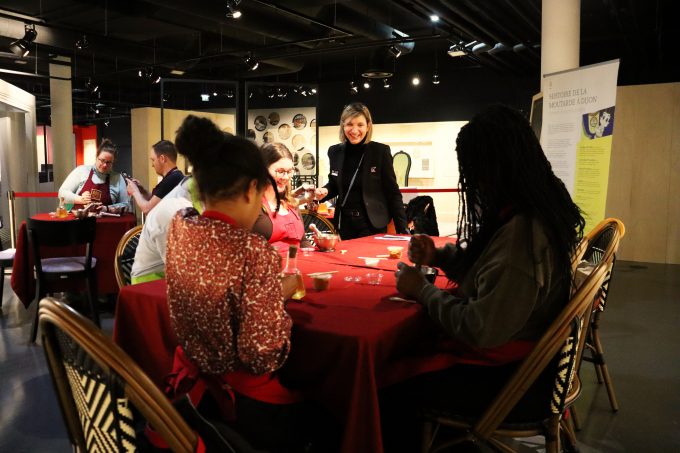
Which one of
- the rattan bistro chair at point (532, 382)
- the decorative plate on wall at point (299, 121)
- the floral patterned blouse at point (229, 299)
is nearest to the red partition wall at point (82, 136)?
the decorative plate on wall at point (299, 121)

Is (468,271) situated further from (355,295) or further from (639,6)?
(639,6)

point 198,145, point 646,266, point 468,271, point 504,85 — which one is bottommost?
point 646,266

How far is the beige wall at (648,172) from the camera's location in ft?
26.9

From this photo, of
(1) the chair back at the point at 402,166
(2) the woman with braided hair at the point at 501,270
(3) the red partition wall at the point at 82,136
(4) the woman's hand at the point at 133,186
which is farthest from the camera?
(3) the red partition wall at the point at 82,136

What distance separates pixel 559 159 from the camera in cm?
480

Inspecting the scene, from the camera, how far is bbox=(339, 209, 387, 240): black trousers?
4.38 metres

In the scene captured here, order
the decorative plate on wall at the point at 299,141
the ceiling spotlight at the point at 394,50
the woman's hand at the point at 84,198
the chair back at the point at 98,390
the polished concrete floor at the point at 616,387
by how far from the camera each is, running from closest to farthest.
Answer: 1. the chair back at the point at 98,390
2. the polished concrete floor at the point at 616,387
3. the woman's hand at the point at 84,198
4. the ceiling spotlight at the point at 394,50
5. the decorative plate on wall at the point at 299,141

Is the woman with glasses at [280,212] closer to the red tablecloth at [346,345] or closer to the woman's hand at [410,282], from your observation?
the red tablecloth at [346,345]

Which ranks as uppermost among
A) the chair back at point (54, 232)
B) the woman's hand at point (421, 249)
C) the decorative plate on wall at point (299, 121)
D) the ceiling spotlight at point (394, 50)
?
the ceiling spotlight at point (394, 50)

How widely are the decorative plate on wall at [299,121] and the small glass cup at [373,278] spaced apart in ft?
29.5

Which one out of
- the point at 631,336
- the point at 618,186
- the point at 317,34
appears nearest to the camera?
the point at 631,336

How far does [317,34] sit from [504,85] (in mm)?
4625

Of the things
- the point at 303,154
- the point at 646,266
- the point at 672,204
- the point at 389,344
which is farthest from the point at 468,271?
the point at 303,154

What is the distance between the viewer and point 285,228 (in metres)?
3.04
